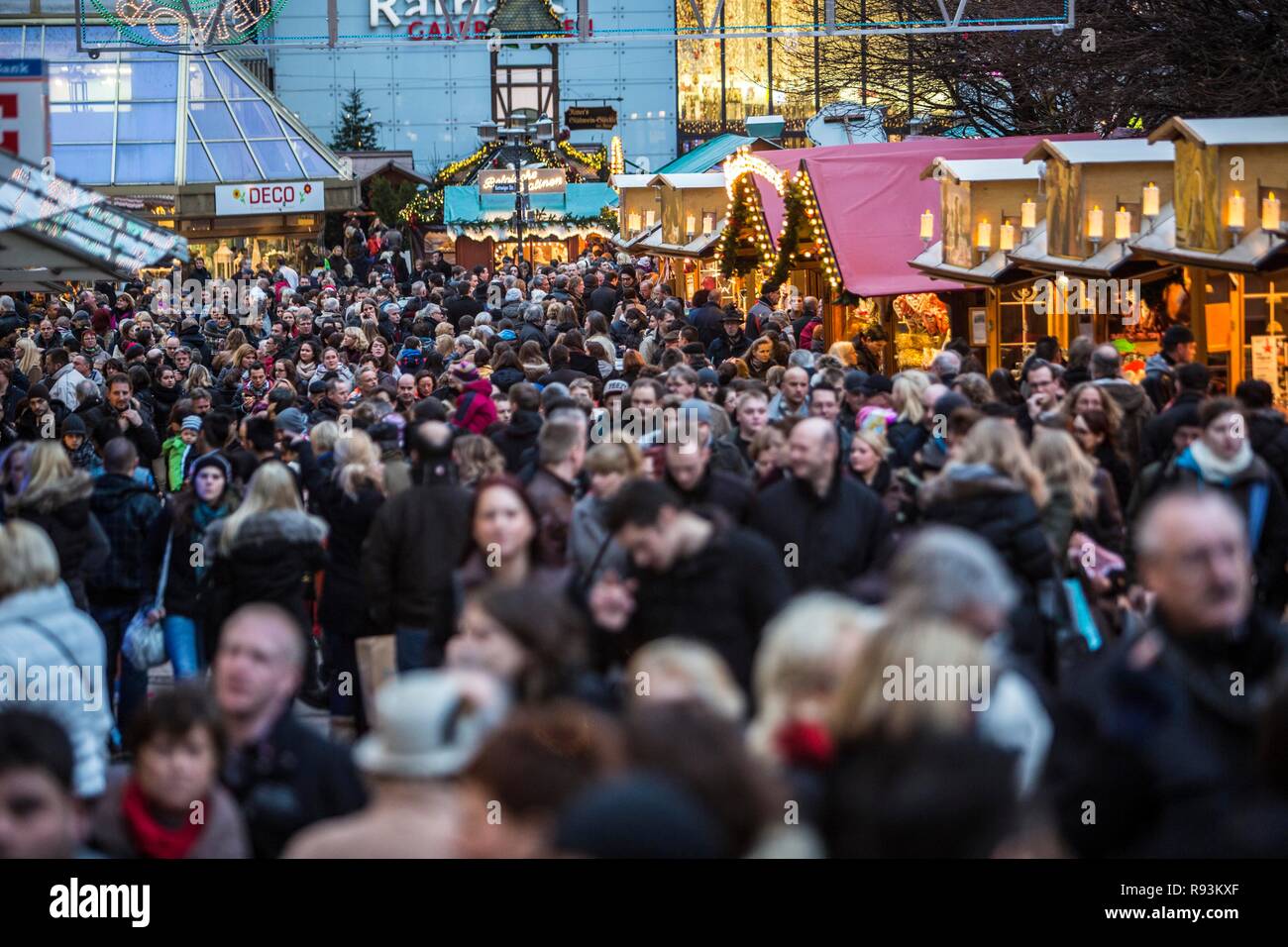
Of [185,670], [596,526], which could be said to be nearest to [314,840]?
[596,526]

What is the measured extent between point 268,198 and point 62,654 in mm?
32583

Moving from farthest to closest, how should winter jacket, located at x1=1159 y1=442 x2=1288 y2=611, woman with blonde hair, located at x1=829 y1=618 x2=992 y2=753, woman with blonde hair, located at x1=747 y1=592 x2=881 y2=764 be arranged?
winter jacket, located at x1=1159 y1=442 x2=1288 y2=611, woman with blonde hair, located at x1=747 y1=592 x2=881 y2=764, woman with blonde hair, located at x1=829 y1=618 x2=992 y2=753

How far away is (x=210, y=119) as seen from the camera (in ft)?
133

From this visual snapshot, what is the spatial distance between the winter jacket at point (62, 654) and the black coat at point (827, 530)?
2.57m

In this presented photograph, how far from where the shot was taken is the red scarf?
4500mm

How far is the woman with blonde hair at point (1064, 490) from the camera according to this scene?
7461 mm

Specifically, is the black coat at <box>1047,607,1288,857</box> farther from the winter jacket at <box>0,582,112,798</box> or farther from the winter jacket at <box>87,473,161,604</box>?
the winter jacket at <box>87,473,161,604</box>

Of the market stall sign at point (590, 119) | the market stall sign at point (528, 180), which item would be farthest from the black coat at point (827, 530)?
the market stall sign at point (590, 119)

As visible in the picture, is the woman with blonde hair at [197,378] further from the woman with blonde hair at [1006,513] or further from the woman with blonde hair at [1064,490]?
the woman with blonde hair at [1006,513]

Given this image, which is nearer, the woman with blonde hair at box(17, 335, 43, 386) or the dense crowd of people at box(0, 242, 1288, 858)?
the dense crowd of people at box(0, 242, 1288, 858)

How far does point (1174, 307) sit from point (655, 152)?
51.2 meters

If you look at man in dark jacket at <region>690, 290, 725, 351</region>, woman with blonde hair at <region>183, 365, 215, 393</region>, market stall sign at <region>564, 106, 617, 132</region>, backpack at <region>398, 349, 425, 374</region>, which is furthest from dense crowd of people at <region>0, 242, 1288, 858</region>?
market stall sign at <region>564, 106, 617, 132</region>

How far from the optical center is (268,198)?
37.4 m
